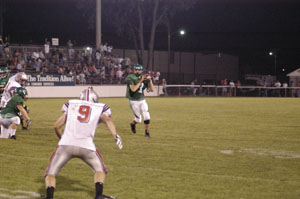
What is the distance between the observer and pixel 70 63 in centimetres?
4106

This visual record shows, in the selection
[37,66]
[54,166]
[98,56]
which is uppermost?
[98,56]

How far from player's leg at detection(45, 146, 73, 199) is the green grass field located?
0.73 m

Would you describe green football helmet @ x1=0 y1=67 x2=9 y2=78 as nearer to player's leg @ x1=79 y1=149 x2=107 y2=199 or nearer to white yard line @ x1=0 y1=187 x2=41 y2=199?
white yard line @ x1=0 y1=187 x2=41 y2=199

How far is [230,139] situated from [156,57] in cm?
4486

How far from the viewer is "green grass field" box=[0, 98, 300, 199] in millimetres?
7543

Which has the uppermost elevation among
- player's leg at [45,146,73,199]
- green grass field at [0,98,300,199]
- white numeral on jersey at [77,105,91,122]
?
white numeral on jersey at [77,105,91,122]

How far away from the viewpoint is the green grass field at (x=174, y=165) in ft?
24.7

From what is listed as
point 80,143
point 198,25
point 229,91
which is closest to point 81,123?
point 80,143

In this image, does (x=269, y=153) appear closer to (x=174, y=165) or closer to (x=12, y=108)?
(x=174, y=165)

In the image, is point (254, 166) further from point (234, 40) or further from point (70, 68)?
point (234, 40)

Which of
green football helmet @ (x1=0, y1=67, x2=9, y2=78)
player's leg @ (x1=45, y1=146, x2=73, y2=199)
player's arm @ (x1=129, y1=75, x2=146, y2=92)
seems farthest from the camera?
green football helmet @ (x1=0, y1=67, x2=9, y2=78)

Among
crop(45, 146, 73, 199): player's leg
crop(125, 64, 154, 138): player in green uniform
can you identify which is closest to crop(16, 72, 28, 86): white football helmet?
crop(125, 64, 154, 138): player in green uniform

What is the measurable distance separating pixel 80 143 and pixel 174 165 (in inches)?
138

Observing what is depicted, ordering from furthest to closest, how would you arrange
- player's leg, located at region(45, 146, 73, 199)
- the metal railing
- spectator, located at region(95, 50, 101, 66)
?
the metal railing → spectator, located at region(95, 50, 101, 66) → player's leg, located at region(45, 146, 73, 199)
